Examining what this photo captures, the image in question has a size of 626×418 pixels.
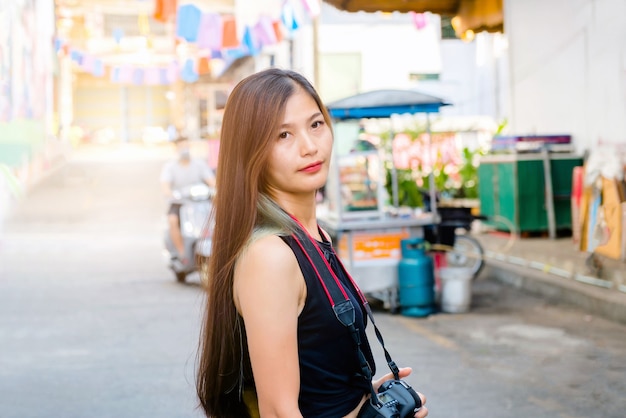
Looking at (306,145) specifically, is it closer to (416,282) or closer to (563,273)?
(416,282)

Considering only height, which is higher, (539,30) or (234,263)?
(539,30)

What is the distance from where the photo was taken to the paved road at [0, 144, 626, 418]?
5.35m

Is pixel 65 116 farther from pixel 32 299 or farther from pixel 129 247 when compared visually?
pixel 32 299

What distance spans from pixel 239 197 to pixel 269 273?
0.77ft

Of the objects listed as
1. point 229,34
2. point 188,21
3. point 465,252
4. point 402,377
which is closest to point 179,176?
point 465,252

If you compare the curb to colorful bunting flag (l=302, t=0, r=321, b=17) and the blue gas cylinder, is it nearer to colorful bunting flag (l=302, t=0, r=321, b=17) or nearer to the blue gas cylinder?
the blue gas cylinder

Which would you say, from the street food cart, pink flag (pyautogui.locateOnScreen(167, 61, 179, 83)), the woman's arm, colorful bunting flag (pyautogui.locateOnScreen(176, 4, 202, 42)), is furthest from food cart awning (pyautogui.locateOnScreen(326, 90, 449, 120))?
pink flag (pyautogui.locateOnScreen(167, 61, 179, 83))

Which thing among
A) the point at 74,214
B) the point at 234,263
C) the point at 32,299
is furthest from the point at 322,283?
the point at 74,214

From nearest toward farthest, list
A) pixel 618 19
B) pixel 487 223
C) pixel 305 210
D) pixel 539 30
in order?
pixel 305 210
pixel 618 19
pixel 539 30
pixel 487 223

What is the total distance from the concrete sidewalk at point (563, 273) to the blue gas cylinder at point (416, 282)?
1.55 m

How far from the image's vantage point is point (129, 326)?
26.5 ft

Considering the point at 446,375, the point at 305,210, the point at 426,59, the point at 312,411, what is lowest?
the point at 446,375

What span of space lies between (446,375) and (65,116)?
36.6 m

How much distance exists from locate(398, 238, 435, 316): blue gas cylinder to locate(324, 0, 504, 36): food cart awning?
21.9 ft
